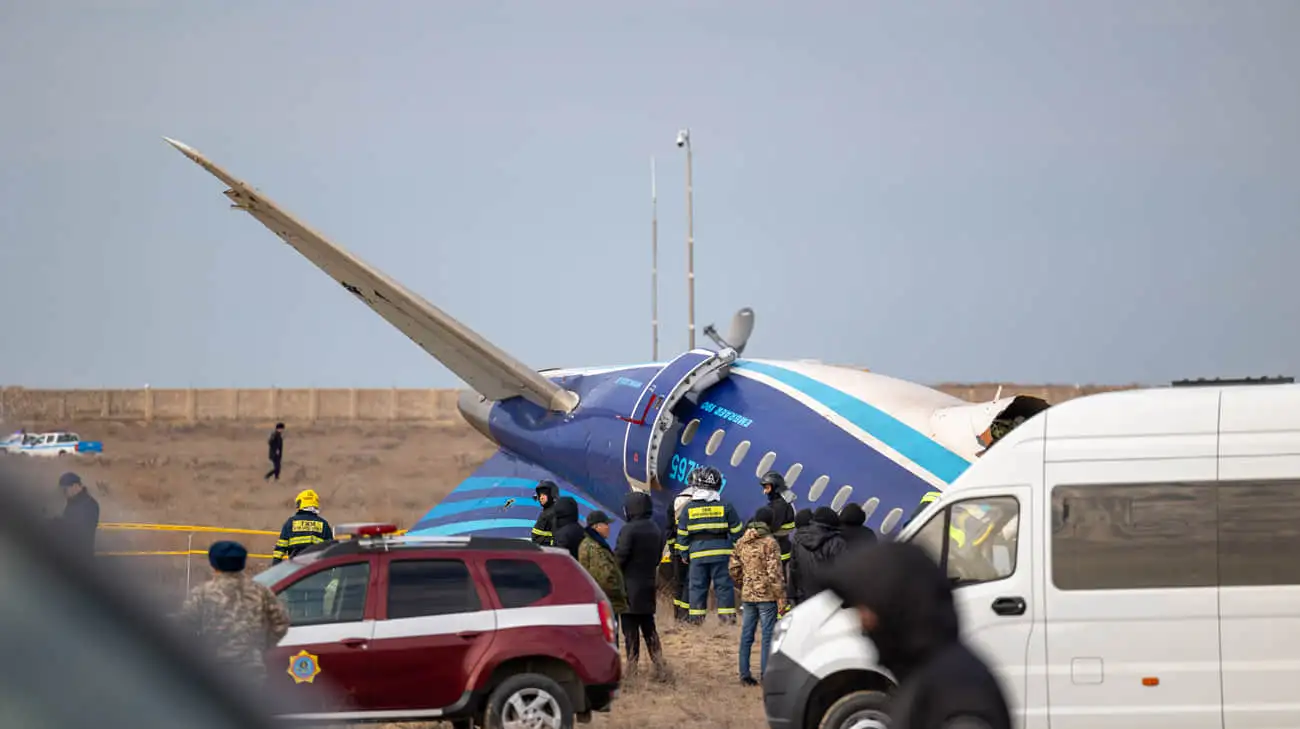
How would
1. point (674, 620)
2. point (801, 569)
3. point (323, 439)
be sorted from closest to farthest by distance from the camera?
1. point (801, 569)
2. point (674, 620)
3. point (323, 439)

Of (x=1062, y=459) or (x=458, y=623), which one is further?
(x=458, y=623)

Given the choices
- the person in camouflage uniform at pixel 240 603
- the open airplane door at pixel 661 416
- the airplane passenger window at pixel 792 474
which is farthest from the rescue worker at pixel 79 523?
the open airplane door at pixel 661 416

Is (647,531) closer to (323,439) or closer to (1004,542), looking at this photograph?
(1004,542)

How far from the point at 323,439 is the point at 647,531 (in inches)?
2726

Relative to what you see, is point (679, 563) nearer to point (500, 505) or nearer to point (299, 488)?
point (500, 505)

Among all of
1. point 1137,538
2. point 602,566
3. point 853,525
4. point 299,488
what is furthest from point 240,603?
point 299,488

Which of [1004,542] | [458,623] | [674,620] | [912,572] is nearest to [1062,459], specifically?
[1004,542]

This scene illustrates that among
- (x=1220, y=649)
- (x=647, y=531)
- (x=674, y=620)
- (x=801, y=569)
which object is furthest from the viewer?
(x=674, y=620)

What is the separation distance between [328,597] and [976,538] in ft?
15.8

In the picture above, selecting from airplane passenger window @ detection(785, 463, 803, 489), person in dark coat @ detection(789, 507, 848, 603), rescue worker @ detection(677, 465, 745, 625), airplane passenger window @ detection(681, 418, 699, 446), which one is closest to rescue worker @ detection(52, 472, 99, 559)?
person in dark coat @ detection(789, 507, 848, 603)

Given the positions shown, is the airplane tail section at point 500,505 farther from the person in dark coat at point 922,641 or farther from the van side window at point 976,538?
the person in dark coat at point 922,641

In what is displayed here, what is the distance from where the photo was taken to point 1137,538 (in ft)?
33.8

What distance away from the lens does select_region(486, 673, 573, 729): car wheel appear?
37.6 feet

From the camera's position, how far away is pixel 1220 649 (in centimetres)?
995
